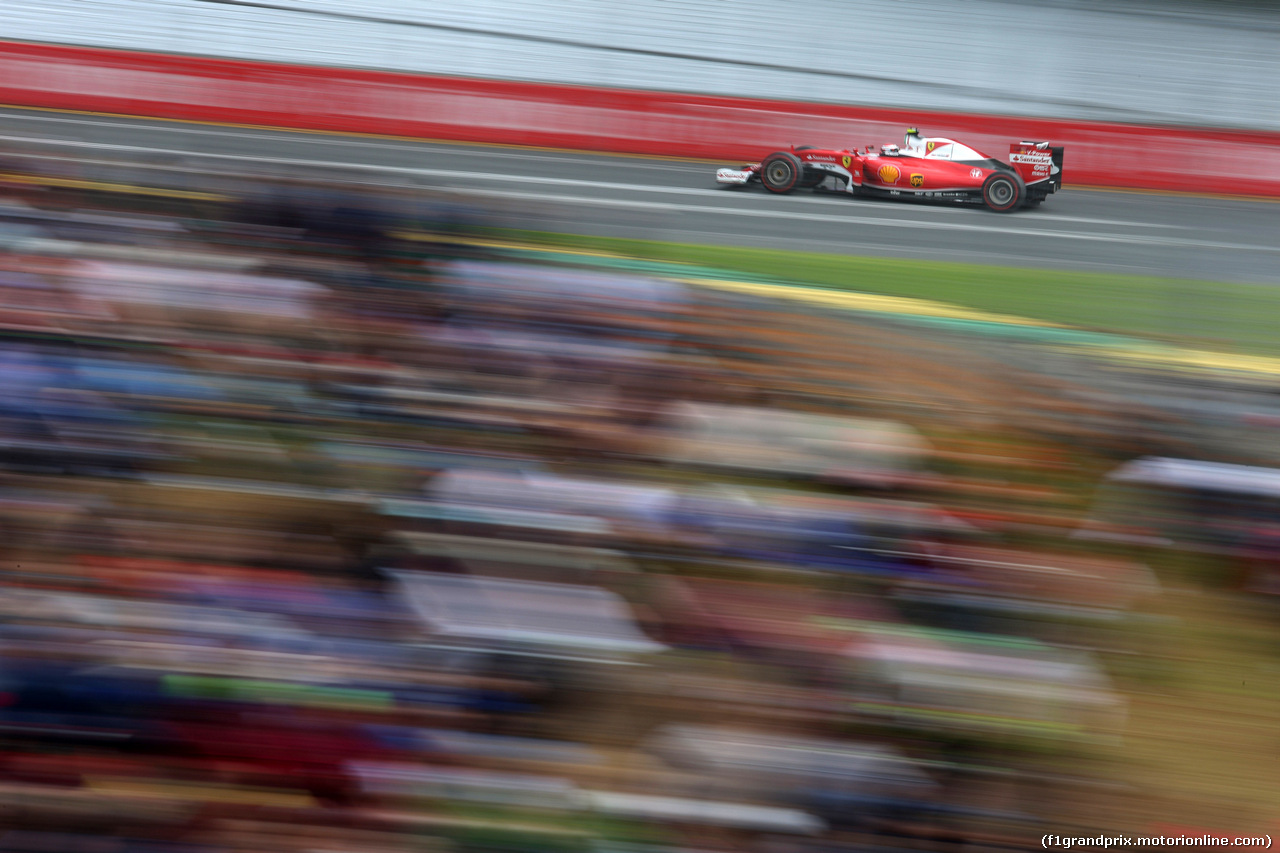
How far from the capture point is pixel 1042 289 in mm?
6055

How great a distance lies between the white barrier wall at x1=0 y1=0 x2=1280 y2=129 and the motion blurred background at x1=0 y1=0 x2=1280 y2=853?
1035 cm

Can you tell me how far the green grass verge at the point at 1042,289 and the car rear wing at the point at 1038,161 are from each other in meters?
3.57

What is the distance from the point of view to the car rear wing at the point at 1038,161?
9.91 meters

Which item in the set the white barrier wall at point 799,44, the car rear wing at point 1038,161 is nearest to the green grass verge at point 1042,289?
the car rear wing at point 1038,161

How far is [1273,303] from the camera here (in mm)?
5277

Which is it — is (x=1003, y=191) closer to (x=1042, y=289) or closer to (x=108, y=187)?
(x=1042, y=289)

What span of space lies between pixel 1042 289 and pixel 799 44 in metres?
9.71

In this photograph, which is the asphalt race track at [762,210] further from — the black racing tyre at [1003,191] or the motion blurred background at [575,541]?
the motion blurred background at [575,541]

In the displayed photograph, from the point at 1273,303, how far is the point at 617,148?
818 cm

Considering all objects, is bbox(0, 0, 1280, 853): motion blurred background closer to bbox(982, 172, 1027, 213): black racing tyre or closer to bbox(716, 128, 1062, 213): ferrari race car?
bbox(716, 128, 1062, 213): ferrari race car

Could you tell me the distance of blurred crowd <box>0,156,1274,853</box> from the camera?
7.04 ft

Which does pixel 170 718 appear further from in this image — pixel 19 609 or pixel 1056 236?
pixel 1056 236

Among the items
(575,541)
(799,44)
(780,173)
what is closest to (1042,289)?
(780,173)

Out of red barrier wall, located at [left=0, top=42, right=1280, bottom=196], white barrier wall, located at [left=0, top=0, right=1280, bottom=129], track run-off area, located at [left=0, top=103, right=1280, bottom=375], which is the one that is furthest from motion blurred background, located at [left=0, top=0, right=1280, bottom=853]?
white barrier wall, located at [left=0, top=0, right=1280, bottom=129]
